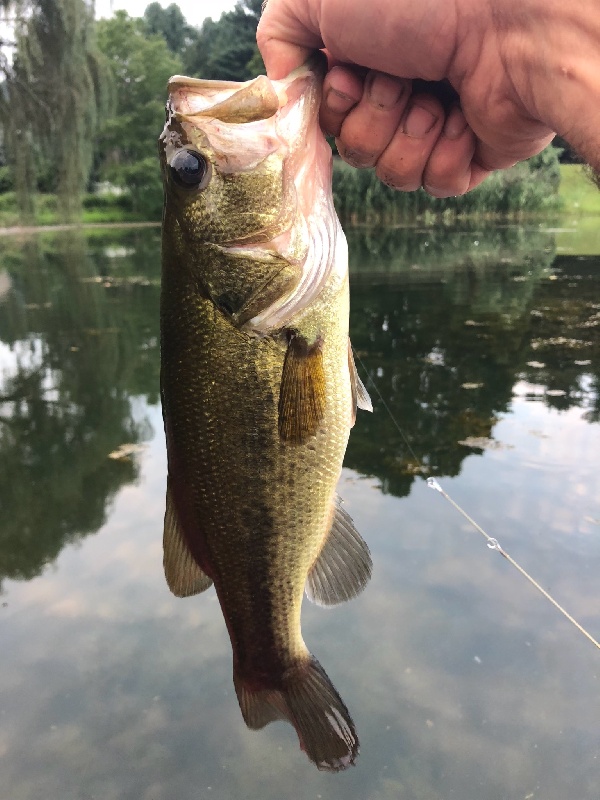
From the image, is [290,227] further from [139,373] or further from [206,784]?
[139,373]

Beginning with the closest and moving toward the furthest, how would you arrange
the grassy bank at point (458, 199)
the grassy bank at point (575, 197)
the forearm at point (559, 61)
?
the forearm at point (559, 61), the grassy bank at point (458, 199), the grassy bank at point (575, 197)

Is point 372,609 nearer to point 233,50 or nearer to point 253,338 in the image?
point 253,338

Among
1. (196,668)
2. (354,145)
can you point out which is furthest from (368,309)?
(354,145)

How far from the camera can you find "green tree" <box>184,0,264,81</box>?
158 ft

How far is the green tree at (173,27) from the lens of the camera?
76312 millimetres

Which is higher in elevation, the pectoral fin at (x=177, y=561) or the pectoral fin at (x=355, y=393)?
the pectoral fin at (x=355, y=393)

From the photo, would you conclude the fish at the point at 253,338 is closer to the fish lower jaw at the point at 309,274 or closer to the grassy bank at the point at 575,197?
the fish lower jaw at the point at 309,274

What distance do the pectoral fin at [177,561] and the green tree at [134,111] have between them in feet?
140

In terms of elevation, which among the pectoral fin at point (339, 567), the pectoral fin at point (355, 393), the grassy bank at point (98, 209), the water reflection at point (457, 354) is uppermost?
the pectoral fin at point (355, 393)

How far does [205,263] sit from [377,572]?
2.88 metres

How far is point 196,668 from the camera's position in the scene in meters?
3.49

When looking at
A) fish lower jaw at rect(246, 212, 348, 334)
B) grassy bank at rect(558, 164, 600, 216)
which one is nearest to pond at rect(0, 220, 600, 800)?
fish lower jaw at rect(246, 212, 348, 334)

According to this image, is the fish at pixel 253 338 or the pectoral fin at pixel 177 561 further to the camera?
the pectoral fin at pixel 177 561

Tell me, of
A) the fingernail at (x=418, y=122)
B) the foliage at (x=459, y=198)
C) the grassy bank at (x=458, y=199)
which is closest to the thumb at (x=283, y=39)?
the fingernail at (x=418, y=122)
